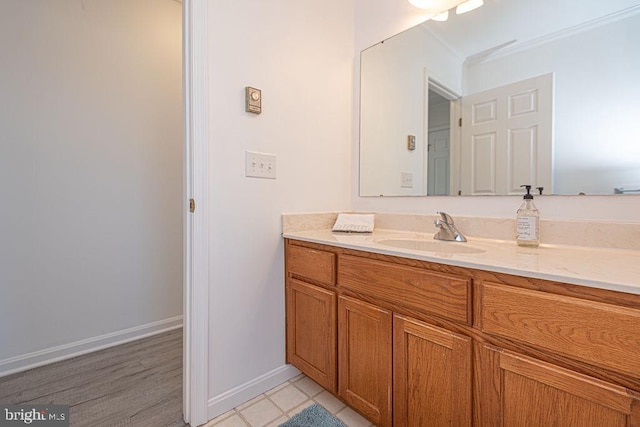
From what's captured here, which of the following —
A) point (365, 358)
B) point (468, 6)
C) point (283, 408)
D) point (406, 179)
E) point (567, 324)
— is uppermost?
point (468, 6)

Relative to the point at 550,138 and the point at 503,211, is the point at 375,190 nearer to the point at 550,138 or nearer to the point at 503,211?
the point at 503,211

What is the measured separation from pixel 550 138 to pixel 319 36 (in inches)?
52.1

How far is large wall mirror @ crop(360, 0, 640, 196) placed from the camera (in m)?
1.02

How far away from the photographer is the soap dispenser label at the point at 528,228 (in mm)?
1104

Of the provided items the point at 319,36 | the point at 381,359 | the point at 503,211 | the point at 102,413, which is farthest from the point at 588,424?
the point at 319,36

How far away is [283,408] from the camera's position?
52.7 inches

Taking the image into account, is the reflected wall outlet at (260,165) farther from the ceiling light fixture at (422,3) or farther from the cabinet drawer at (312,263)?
the ceiling light fixture at (422,3)

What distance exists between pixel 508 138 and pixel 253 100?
3.89ft

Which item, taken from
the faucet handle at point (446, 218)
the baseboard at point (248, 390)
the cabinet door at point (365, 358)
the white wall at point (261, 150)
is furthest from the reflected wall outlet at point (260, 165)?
the baseboard at point (248, 390)

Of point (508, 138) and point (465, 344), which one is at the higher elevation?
point (508, 138)

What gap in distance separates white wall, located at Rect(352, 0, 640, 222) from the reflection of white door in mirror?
6cm

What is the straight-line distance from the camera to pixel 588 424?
66 centimetres

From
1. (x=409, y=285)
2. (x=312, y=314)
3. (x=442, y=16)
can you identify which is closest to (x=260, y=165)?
(x=312, y=314)

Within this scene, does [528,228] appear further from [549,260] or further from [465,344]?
[465,344]
